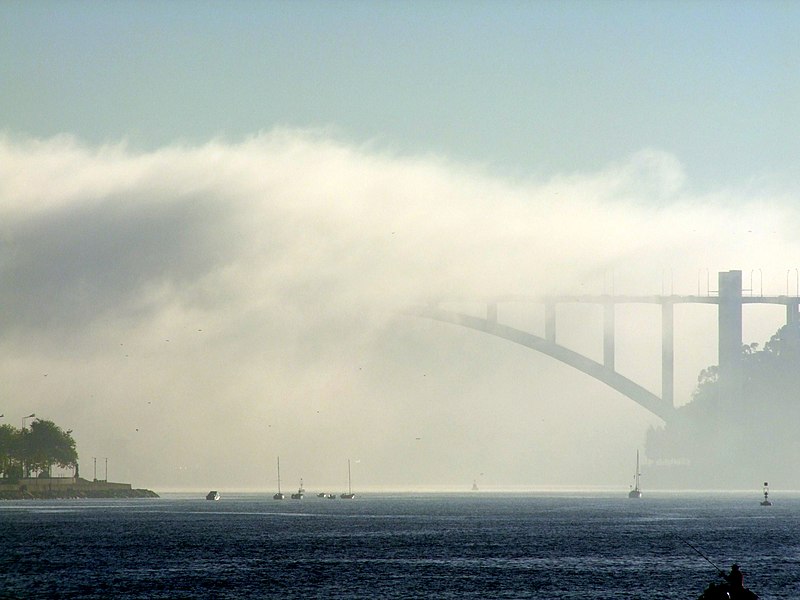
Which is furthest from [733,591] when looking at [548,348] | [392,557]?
[548,348]

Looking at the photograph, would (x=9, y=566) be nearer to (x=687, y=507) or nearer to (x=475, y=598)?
(x=475, y=598)

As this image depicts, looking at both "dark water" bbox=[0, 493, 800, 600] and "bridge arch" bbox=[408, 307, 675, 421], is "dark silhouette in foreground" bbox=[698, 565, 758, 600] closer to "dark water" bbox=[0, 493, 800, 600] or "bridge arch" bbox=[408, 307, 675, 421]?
"dark water" bbox=[0, 493, 800, 600]

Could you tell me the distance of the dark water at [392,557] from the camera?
75.6m

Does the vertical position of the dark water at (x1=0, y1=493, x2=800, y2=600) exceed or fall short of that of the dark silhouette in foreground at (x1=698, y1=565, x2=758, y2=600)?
it falls short

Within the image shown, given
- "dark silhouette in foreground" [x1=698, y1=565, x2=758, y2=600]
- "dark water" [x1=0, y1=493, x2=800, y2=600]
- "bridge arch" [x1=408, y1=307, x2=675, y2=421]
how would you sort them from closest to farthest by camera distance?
"dark silhouette in foreground" [x1=698, y1=565, x2=758, y2=600]
"dark water" [x1=0, y1=493, x2=800, y2=600]
"bridge arch" [x1=408, y1=307, x2=675, y2=421]

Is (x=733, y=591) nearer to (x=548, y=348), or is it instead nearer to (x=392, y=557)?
(x=392, y=557)

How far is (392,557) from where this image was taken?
315 feet

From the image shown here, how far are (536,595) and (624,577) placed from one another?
1034cm

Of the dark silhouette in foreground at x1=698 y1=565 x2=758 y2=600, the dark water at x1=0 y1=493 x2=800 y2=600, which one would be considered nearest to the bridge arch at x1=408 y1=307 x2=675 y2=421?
the dark water at x1=0 y1=493 x2=800 y2=600

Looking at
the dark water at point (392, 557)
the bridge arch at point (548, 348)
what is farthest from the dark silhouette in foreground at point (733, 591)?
the bridge arch at point (548, 348)

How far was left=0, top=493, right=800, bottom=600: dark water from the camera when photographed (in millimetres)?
75625

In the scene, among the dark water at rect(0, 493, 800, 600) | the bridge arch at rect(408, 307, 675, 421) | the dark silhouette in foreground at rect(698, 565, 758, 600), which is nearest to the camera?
the dark silhouette in foreground at rect(698, 565, 758, 600)

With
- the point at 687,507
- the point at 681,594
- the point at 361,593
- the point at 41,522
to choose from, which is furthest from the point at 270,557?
the point at 687,507

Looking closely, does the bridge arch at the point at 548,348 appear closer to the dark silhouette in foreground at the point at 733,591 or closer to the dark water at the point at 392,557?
the dark water at the point at 392,557
